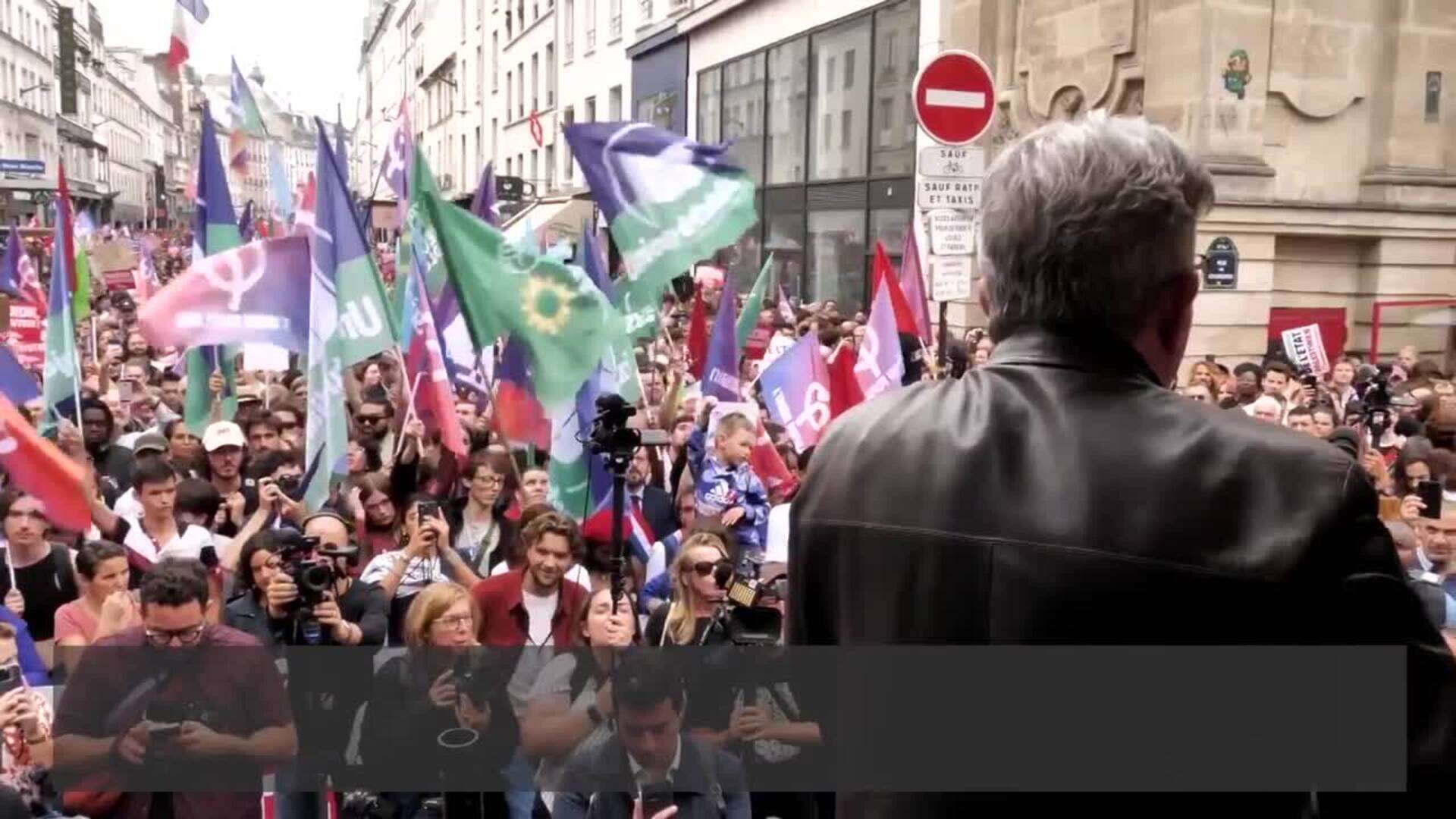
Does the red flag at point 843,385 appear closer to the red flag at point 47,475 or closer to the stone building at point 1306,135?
the red flag at point 47,475

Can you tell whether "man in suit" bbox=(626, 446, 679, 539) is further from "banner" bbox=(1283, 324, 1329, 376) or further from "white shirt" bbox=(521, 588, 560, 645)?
"banner" bbox=(1283, 324, 1329, 376)

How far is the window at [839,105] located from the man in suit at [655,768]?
2109cm

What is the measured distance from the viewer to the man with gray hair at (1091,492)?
137cm

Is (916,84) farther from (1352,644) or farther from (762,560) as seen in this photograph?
(1352,644)

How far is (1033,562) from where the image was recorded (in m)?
1.48

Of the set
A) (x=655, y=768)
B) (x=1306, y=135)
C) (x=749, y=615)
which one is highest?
(x=1306, y=135)

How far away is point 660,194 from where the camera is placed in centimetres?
820

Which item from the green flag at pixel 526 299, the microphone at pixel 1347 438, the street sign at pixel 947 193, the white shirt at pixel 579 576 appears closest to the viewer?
the white shirt at pixel 579 576

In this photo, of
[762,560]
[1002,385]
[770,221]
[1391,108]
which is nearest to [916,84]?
[762,560]

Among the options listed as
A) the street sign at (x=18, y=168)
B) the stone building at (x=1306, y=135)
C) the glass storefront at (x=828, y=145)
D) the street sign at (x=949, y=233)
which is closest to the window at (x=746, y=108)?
the glass storefront at (x=828, y=145)

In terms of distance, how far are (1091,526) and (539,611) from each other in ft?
14.1

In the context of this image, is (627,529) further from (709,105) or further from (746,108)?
(709,105)

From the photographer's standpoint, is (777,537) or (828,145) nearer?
(777,537)

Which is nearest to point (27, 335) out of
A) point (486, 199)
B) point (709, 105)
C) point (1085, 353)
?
point (486, 199)
